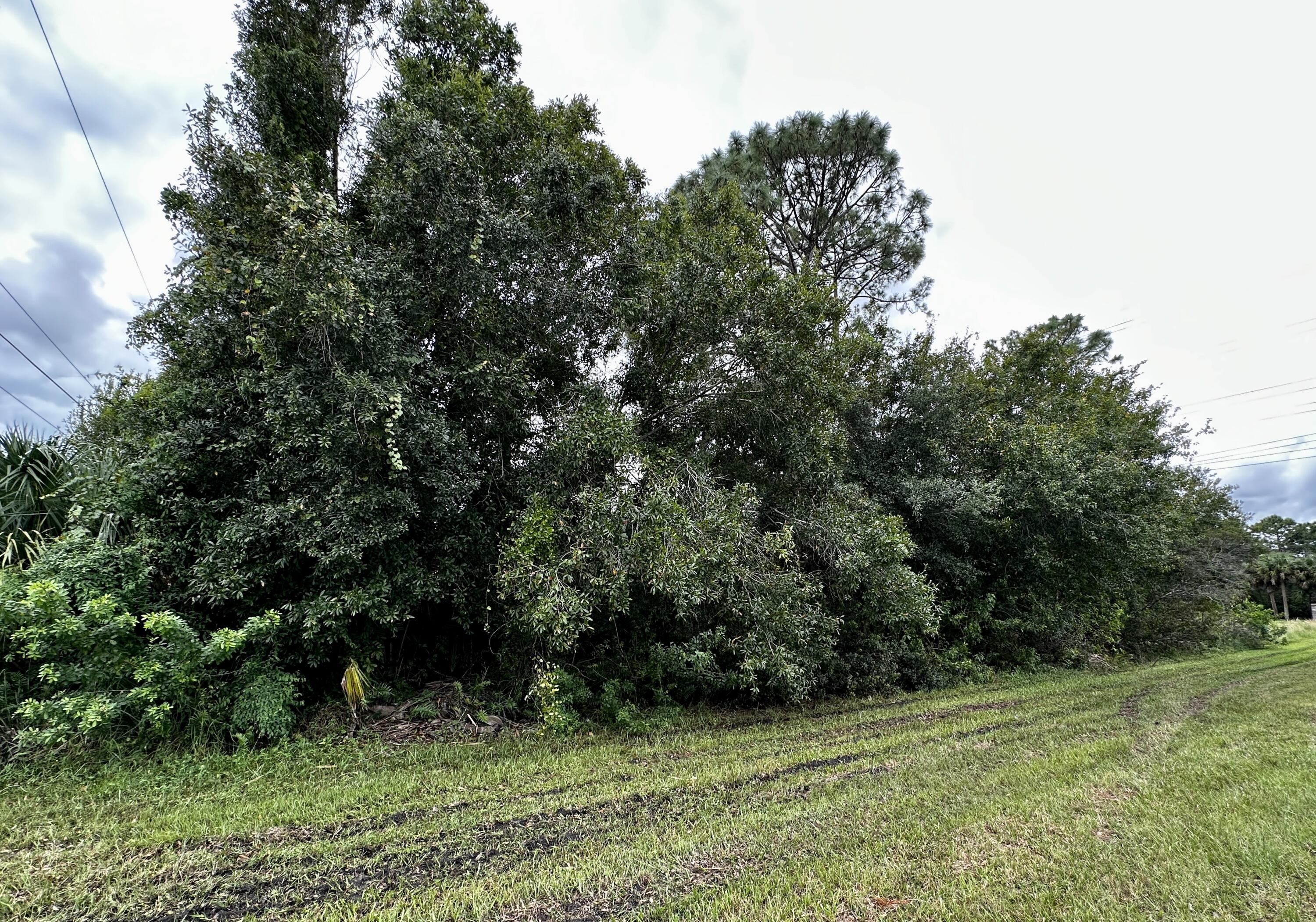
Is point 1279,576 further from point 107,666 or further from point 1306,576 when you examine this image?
point 107,666

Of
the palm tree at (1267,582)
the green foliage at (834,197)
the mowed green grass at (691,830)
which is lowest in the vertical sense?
the mowed green grass at (691,830)

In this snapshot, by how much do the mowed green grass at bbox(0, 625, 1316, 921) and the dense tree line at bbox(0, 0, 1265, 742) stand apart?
912 millimetres

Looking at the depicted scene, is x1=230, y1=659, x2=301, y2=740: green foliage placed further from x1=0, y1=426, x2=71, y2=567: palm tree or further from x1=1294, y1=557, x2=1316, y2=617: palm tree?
x1=1294, y1=557, x2=1316, y2=617: palm tree

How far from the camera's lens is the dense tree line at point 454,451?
4980mm

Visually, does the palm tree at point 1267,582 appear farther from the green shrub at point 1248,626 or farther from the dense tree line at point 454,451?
the dense tree line at point 454,451

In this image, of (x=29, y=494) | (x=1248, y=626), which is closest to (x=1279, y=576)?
(x=1248, y=626)

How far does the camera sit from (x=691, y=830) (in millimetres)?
3307

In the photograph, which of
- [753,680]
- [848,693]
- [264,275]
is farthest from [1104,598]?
Answer: [264,275]

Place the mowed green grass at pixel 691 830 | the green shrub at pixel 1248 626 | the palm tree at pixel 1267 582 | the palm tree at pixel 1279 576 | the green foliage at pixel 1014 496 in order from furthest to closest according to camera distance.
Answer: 1. the palm tree at pixel 1279 576
2. the palm tree at pixel 1267 582
3. the green shrub at pixel 1248 626
4. the green foliage at pixel 1014 496
5. the mowed green grass at pixel 691 830

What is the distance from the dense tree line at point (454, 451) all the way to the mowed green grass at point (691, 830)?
0.91m

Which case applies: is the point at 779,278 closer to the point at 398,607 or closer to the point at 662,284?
the point at 662,284

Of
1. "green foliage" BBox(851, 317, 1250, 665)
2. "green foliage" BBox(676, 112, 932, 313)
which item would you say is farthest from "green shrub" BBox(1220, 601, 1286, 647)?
"green foliage" BBox(676, 112, 932, 313)

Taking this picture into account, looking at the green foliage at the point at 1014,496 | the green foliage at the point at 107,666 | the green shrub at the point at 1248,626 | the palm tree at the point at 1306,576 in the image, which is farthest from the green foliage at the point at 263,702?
the palm tree at the point at 1306,576

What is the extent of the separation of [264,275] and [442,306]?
175 centimetres
